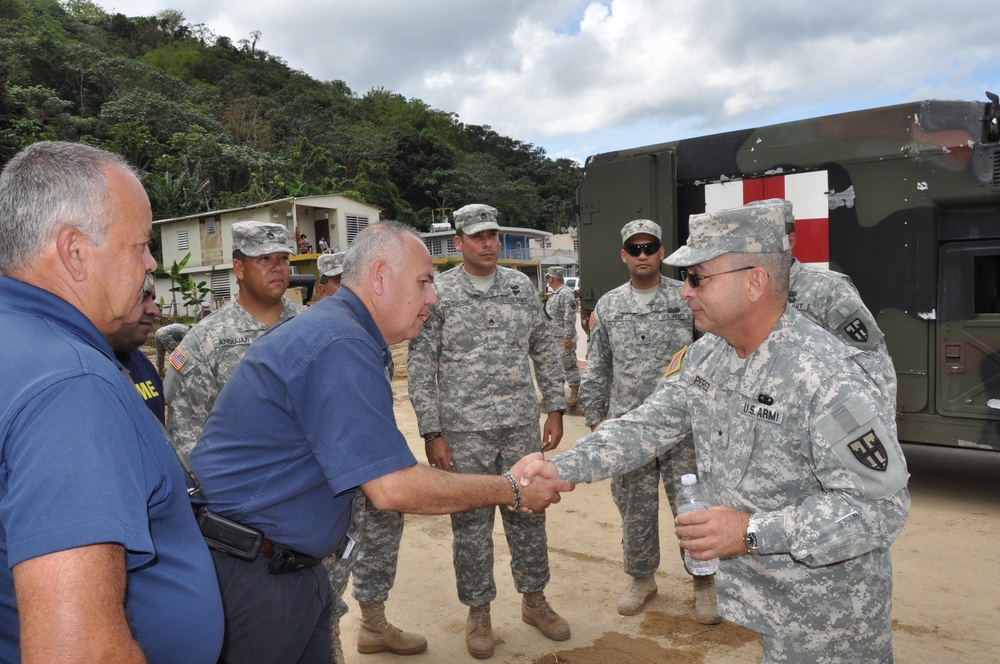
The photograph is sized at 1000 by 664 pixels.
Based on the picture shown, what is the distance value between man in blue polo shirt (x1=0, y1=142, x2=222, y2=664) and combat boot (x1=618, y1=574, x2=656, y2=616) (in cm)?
314

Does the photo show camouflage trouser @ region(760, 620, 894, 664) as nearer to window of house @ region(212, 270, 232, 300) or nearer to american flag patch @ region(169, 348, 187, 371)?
american flag patch @ region(169, 348, 187, 371)

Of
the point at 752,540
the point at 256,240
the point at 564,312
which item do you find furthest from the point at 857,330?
the point at 564,312

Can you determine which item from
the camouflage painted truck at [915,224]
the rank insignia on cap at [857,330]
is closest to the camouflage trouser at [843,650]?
the rank insignia on cap at [857,330]

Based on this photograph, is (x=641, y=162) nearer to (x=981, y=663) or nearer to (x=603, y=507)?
(x=603, y=507)

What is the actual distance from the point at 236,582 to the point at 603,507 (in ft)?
13.4

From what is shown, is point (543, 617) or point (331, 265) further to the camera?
point (331, 265)

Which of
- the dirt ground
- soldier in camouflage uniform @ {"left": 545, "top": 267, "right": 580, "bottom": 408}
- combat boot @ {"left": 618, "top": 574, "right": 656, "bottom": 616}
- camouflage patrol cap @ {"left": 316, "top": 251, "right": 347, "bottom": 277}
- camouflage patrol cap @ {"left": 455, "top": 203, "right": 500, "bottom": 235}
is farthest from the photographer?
soldier in camouflage uniform @ {"left": 545, "top": 267, "right": 580, "bottom": 408}

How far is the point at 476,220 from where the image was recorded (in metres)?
4.16

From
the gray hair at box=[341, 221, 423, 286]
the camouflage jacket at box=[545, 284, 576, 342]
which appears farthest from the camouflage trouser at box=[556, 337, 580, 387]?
the gray hair at box=[341, 221, 423, 286]

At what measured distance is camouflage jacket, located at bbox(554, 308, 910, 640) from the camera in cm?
181

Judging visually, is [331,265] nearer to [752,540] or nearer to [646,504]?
[646,504]

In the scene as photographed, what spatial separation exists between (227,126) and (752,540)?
49.5 meters

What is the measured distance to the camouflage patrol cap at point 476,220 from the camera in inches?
162

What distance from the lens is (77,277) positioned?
1176mm
